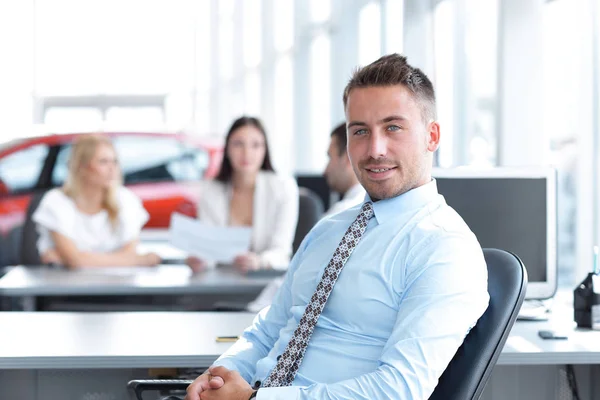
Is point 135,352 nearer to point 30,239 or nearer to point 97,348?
point 97,348

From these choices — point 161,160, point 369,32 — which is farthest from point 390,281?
point 161,160

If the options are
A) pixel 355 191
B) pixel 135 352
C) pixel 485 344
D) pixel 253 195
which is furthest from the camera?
pixel 253 195

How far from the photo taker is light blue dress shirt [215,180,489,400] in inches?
71.8

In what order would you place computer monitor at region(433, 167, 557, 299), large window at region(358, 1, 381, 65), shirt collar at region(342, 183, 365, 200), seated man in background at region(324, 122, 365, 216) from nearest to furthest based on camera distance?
computer monitor at region(433, 167, 557, 299)
shirt collar at region(342, 183, 365, 200)
seated man in background at region(324, 122, 365, 216)
large window at region(358, 1, 381, 65)

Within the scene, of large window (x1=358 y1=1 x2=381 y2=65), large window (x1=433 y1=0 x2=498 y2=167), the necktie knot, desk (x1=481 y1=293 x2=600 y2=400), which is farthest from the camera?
large window (x1=358 y1=1 x2=381 y2=65)

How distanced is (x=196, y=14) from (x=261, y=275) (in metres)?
11.1

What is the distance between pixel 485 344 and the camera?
1883 mm

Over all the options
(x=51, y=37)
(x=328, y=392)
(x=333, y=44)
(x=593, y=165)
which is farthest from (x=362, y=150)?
(x=51, y=37)

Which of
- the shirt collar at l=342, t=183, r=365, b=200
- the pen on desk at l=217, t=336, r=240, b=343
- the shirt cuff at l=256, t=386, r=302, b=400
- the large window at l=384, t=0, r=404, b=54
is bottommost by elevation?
the pen on desk at l=217, t=336, r=240, b=343

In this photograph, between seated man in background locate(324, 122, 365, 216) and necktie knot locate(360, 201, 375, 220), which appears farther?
seated man in background locate(324, 122, 365, 216)

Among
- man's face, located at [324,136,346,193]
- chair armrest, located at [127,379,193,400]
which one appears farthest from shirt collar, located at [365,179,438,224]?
man's face, located at [324,136,346,193]

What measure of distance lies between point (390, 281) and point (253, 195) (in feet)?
8.95

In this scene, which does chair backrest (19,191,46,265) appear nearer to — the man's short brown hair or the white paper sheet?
the white paper sheet

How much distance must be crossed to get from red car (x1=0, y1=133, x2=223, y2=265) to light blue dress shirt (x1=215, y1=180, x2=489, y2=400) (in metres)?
5.39
